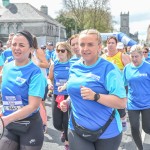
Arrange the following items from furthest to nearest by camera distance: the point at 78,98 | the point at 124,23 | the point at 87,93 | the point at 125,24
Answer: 1. the point at 124,23
2. the point at 125,24
3. the point at 78,98
4. the point at 87,93

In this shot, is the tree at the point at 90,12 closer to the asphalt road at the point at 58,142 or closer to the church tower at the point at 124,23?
the asphalt road at the point at 58,142

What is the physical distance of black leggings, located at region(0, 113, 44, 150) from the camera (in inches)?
146

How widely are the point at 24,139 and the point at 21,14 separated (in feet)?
248

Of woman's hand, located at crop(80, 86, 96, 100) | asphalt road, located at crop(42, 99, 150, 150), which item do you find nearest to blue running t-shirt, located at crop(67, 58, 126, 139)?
woman's hand, located at crop(80, 86, 96, 100)

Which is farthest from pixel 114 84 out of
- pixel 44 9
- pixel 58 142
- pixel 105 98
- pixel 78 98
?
pixel 44 9

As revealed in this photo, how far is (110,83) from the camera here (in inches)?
139

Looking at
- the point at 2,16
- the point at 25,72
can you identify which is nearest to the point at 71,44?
the point at 25,72

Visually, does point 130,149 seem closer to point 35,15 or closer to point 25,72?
point 25,72

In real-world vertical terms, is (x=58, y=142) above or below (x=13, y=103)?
below

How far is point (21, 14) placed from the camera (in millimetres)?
77625

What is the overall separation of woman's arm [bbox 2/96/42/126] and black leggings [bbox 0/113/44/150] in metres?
0.25

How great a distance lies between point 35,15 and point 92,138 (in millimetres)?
74929

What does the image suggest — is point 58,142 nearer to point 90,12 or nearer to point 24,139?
point 24,139

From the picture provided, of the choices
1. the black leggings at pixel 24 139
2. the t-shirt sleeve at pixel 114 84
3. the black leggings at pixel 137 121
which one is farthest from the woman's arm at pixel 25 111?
the black leggings at pixel 137 121
